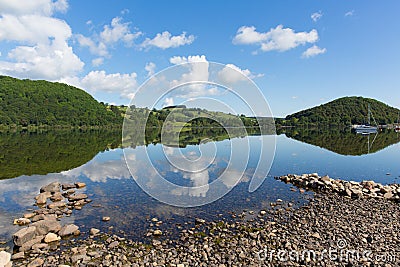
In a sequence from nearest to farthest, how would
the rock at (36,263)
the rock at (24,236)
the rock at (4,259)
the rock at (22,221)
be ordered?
the rock at (4,259)
the rock at (36,263)
the rock at (24,236)
the rock at (22,221)

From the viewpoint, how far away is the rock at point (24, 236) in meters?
8.10

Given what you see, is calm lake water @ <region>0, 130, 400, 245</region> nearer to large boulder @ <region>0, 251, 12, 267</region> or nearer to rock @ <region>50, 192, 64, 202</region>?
rock @ <region>50, 192, 64, 202</region>

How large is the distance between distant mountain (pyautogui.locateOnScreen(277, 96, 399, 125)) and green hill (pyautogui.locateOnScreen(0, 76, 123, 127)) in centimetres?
10347

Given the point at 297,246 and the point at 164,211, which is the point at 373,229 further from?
the point at 164,211

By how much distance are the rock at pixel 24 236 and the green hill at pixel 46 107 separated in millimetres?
119860

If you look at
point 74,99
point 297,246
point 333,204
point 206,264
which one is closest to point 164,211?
point 206,264

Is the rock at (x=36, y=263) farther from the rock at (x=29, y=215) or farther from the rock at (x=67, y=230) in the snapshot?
the rock at (x=29, y=215)

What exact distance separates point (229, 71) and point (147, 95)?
3914mm

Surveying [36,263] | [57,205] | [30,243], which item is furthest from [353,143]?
[36,263]

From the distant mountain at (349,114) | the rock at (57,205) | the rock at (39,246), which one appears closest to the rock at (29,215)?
the rock at (57,205)

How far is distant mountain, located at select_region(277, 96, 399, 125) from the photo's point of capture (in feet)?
469

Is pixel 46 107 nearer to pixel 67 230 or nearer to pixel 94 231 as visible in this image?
pixel 67 230

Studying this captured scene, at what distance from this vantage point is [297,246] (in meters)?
7.84

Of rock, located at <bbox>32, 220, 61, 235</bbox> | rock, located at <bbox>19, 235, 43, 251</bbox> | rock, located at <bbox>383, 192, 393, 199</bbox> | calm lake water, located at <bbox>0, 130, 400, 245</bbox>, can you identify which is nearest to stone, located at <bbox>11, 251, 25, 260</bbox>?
rock, located at <bbox>19, 235, 43, 251</bbox>
